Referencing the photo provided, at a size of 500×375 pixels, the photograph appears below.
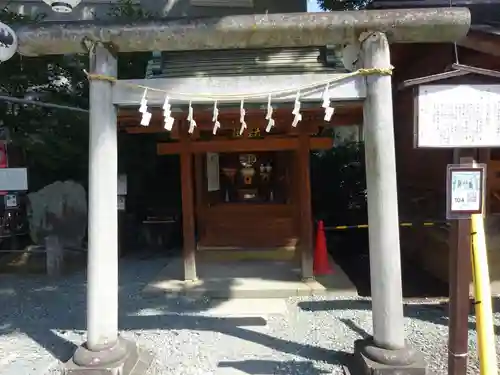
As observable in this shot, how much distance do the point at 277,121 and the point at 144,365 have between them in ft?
12.4

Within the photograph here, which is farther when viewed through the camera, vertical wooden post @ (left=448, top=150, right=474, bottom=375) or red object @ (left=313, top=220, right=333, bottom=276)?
red object @ (left=313, top=220, right=333, bottom=276)

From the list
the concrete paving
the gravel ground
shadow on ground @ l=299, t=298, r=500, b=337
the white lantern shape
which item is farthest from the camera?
the concrete paving

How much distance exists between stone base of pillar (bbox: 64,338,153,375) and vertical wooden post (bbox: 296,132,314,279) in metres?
3.40

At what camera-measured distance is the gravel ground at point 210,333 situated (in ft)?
14.7

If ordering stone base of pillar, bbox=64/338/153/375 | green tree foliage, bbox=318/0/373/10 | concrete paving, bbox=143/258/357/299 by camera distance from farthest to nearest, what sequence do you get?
green tree foliage, bbox=318/0/373/10
concrete paving, bbox=143/258/357/299
stone base of pillar, bbox=64/338/153/375

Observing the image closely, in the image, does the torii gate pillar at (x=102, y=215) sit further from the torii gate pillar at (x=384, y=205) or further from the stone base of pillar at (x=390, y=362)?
the torii gate pillar at (x=384, y=205)

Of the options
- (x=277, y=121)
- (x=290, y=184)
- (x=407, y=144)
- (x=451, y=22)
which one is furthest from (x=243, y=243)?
(x=451, y=22)

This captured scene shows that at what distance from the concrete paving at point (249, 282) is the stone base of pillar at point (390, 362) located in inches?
102

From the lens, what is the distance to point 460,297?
3510mm

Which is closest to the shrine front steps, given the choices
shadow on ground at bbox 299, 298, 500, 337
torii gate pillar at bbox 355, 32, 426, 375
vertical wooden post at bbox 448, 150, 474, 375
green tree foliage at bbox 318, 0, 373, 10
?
shadow on ground at bbox 299, 298, 500, 337

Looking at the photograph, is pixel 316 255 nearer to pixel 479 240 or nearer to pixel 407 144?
pixel 407 144

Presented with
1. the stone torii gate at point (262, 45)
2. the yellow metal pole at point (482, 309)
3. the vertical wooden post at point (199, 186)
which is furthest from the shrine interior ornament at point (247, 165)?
the yellow metal pole at point (482, 309)

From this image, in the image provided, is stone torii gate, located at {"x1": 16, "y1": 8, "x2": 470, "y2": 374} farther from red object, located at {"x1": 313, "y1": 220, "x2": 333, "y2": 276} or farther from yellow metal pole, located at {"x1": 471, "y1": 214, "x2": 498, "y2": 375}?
red object, located at {"x1": 313, "y1": 220, "x2": 333, "y2": 276}

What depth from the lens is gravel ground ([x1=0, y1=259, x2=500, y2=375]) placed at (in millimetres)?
4484
